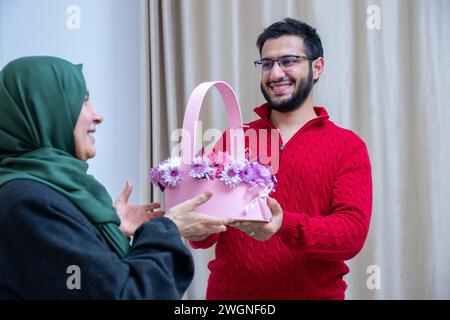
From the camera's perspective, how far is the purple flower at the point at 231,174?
1.48m

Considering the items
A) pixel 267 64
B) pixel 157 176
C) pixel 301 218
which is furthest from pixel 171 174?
pixel 267 64

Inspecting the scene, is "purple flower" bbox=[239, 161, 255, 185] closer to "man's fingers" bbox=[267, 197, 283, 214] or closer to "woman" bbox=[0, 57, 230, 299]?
"man's fingers" bbox=[267, 197, 283, 214]

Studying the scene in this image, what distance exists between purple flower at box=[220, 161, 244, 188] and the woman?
0.20 meters

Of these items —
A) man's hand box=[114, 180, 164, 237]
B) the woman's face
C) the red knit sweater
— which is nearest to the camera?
the woman's face

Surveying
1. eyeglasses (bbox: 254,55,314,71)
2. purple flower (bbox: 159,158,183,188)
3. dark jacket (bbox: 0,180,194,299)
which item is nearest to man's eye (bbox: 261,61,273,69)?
eyeglasses (bbox: 254,55,314,71)

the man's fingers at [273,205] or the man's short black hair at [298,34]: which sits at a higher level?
the man's short black hair at [298,34]

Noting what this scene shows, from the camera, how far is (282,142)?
1882mm

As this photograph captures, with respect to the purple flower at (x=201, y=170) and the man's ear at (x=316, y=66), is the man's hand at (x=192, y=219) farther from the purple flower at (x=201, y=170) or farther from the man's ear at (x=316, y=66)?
the man's ear at (x=316, y=66)

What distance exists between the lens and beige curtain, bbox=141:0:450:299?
2570 millimetres

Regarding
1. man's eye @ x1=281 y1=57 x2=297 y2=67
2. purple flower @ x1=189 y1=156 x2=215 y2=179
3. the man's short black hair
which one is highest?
the man's short black hair

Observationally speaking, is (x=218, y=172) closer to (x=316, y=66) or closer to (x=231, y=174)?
(x=231, y=174)

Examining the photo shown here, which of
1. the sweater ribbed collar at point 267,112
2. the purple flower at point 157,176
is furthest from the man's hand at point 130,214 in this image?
the sweater ribbed collar at point 267,112

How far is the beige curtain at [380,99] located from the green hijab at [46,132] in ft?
4.42

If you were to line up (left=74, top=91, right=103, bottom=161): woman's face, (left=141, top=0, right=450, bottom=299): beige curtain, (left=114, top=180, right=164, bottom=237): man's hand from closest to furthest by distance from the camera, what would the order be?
(left=74, top=91, right=103, bottom=161): woman's face → (left=114, top=180, right=164, bottom=237): man's hand → (left=141, top=0, right=450, bottom=299): beige curtain
